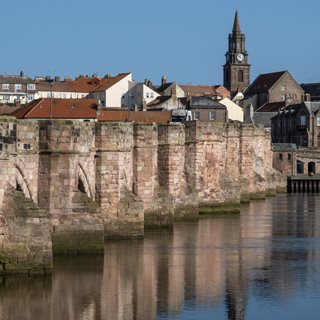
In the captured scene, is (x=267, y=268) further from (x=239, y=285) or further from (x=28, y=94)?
(x=28, y=94)

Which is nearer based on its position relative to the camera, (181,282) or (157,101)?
(181,282)

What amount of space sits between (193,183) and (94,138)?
17455 millimetres

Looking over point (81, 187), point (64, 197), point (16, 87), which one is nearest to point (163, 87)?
point (16, 87)

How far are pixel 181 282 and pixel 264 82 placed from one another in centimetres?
14957

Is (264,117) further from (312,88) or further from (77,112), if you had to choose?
(77,112)

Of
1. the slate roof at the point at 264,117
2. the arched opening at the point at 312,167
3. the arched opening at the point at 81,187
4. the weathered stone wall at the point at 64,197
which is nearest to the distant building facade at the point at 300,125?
the slate roof at the point at 264,117

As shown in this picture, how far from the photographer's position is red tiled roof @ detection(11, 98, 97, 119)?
93925mm

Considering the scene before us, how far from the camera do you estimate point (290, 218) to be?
67.1 meters

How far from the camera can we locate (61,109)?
96375 millimetres

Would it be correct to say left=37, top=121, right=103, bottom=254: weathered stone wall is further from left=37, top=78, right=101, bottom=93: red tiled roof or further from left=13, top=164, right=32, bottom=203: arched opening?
left=37, top=78, right=101, bottom=93: red tiled roof

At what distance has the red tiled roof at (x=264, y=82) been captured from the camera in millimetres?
182000

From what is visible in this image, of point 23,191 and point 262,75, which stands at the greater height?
point 262,75

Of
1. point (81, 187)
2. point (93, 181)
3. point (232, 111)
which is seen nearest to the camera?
point (81, 187)

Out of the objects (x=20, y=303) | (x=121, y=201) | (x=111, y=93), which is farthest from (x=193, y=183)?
(x=111, y=93)
